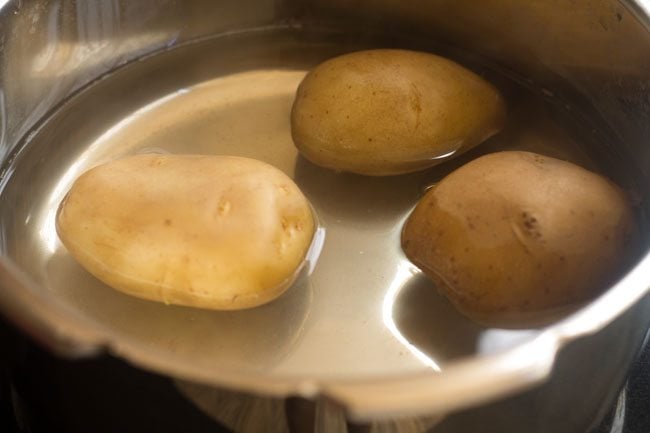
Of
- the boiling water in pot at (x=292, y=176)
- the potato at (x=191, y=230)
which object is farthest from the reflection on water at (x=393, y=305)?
the potato at (x=191, y=230)

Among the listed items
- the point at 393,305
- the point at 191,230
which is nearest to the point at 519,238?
the point at 393,305

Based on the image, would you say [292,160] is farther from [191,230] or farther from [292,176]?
[191,230]

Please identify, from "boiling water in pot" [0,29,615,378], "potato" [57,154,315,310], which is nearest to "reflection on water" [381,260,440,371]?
"boiling water in pot" [0,29,615,378]

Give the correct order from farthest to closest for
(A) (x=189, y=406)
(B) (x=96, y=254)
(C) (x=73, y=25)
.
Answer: (C) (x=73, y=25) < (B) (x=96, y=254) < (A) (x=189, y=406)

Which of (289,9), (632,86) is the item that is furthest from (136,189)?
(632,86)

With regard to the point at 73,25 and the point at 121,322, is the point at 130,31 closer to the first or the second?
the point at 73,25

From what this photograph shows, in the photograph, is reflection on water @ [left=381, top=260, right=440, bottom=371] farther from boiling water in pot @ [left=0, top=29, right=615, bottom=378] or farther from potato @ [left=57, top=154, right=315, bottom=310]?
potato @ [left=57, top=154, right=315, bottom=310]
